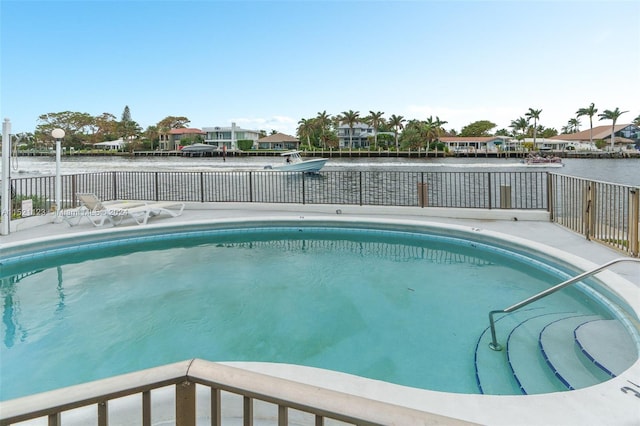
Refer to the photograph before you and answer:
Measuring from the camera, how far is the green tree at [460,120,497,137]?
8831 centimetres

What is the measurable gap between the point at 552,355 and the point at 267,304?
3.18 metres

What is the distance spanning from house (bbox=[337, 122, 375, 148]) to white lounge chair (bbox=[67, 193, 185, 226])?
69.5 m

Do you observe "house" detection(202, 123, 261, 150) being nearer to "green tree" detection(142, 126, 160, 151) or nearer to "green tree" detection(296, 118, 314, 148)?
"green tree" detection(142, 126, 160, 151)

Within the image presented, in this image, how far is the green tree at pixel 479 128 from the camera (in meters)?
88.3

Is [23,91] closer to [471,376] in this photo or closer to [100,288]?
[100,288]

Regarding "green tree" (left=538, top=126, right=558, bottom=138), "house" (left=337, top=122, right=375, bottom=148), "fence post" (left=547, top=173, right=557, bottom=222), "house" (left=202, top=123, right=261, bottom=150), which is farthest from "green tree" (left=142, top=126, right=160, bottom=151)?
"fence post" (left=547, top=173, right=557, bottom=222)

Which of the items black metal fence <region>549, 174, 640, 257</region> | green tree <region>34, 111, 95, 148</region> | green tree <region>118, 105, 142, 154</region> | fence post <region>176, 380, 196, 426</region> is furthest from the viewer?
green tree <region>118, 105, 142, 154</region>

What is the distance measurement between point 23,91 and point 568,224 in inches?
1140

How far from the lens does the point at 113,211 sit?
860 cm

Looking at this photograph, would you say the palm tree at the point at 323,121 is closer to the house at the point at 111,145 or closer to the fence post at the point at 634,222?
the house at the point at 111,145

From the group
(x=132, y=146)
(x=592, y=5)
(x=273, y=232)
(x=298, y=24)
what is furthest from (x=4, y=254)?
(x=132, y=146)

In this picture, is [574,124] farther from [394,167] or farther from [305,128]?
[394,167]

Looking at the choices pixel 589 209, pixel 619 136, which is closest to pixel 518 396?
pixel 589 209

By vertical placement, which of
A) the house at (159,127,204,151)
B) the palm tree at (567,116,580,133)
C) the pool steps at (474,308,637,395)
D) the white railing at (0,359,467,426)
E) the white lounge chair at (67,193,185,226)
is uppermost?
the palm tree at (567,116,580,133)
